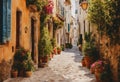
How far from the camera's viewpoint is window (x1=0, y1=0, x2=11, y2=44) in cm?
920

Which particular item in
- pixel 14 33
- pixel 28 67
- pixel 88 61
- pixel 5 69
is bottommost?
pixel 88 61

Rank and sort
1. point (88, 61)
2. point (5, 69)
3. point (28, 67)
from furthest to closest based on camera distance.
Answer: point (88, 61)
point (28, 67)
point (5, 69)

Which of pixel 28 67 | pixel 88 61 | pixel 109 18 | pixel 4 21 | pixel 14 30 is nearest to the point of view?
pixel 109 18

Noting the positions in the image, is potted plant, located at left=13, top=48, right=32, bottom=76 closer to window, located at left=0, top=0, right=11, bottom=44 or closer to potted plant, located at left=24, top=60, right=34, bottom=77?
potted plant, located at left=24, top=60, right=34, bottom=77

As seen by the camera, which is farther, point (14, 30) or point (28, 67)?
point (28, 67)

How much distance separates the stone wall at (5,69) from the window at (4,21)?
2.84ft

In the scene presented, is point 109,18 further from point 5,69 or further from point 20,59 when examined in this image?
point 20,59

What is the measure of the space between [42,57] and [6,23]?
6705mm

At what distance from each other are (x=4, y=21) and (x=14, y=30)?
1.79 metres

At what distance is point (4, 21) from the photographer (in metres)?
9.35

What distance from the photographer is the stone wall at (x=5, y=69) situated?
9.41m

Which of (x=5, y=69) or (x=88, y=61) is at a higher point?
(x=5, y=69)

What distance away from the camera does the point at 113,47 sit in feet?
30.5

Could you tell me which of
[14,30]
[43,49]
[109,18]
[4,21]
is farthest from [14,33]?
[43,49]
